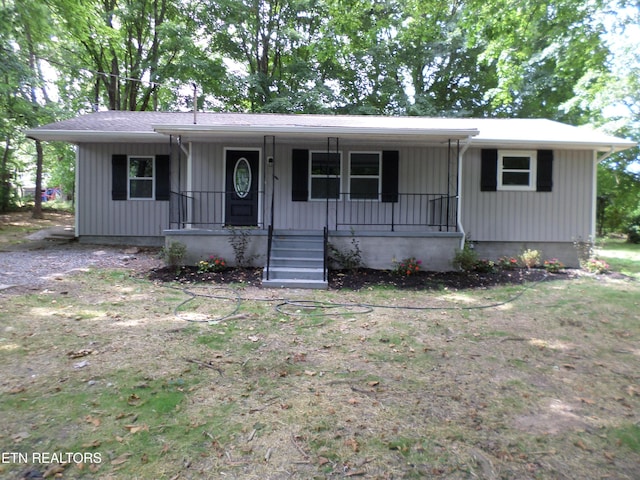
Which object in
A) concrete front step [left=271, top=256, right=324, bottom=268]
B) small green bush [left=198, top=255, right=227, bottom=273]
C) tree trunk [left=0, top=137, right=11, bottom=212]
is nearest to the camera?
concrete front step [left=271, top=256, right=324, bottom=268]

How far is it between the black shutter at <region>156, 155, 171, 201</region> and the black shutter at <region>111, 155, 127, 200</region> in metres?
0.87

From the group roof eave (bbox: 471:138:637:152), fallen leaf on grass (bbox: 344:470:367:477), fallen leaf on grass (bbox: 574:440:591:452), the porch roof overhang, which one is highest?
roof eave (bbox: 471:138:637:152)

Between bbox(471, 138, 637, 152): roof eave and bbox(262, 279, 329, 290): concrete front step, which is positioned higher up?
bbox(471, 138, 637, 152): roof eave

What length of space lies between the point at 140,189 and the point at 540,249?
1020 cm

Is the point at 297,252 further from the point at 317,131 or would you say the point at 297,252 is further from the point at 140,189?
the point at 140,189

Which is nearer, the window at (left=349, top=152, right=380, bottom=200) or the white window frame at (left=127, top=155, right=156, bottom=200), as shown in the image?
the window at (left=349, top=152, right=380, bottom=200)

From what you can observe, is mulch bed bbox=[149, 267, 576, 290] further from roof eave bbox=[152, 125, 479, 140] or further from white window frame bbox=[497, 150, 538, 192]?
roof eave bbox=[152, 125, 479, 140]

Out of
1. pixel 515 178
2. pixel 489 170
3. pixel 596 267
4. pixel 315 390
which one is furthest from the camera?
pixel 515 178

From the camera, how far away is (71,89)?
19.5m

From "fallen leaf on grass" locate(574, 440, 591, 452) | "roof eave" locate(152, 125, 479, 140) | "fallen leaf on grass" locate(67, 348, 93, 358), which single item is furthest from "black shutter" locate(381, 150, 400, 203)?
"fallen leaf on grass" locate(574, 440, 591, 452)

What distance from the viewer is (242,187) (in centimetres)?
939

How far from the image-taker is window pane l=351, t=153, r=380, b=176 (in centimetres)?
934

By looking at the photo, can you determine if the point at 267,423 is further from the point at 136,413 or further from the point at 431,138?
the point at 431,138

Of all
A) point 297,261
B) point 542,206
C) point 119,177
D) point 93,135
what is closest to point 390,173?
point 297,261
